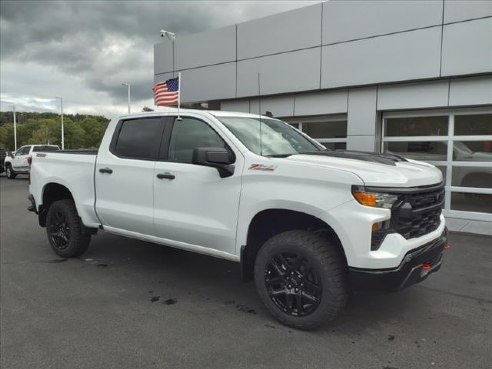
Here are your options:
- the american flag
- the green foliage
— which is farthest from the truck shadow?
the green foliage

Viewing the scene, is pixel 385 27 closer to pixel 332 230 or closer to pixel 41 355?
pixel 332 230

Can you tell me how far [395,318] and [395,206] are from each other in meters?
1.25

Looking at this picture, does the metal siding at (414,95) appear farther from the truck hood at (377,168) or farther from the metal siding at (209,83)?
the truck hood at (377,168)

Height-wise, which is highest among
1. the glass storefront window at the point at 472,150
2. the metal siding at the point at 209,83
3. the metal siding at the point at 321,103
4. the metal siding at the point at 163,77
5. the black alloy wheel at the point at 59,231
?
the metal siding at the point at 163,77

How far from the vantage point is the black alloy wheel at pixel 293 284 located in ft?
11.9

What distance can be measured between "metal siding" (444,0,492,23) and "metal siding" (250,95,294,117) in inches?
157

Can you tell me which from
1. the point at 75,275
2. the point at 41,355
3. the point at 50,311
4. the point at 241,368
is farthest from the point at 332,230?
the point at 75,275

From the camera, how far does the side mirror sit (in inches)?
149

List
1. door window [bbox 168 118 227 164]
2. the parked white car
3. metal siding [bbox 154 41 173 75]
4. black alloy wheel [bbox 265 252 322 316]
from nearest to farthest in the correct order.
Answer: black alloy wheel [bbox 265 252 322 316] → door window [bbox 168 118 227 164] → metal siding [bbox 154 41 173 75] → the parked white car

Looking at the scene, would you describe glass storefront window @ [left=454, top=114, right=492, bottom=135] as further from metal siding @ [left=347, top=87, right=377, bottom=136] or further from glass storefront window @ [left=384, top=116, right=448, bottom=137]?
metal siding @ [left=347, top=87, right=377, bottom=136]

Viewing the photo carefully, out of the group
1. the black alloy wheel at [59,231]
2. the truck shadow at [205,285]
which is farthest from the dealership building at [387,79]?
the black alloy wheel at [59,231]

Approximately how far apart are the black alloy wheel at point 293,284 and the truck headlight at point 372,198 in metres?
0.70

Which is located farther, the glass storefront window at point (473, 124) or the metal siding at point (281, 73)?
the metal siding at point (281, 73)

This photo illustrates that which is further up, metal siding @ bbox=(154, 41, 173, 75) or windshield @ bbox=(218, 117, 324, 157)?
metal siding @ bbox=(154, 41, 173, 75)
